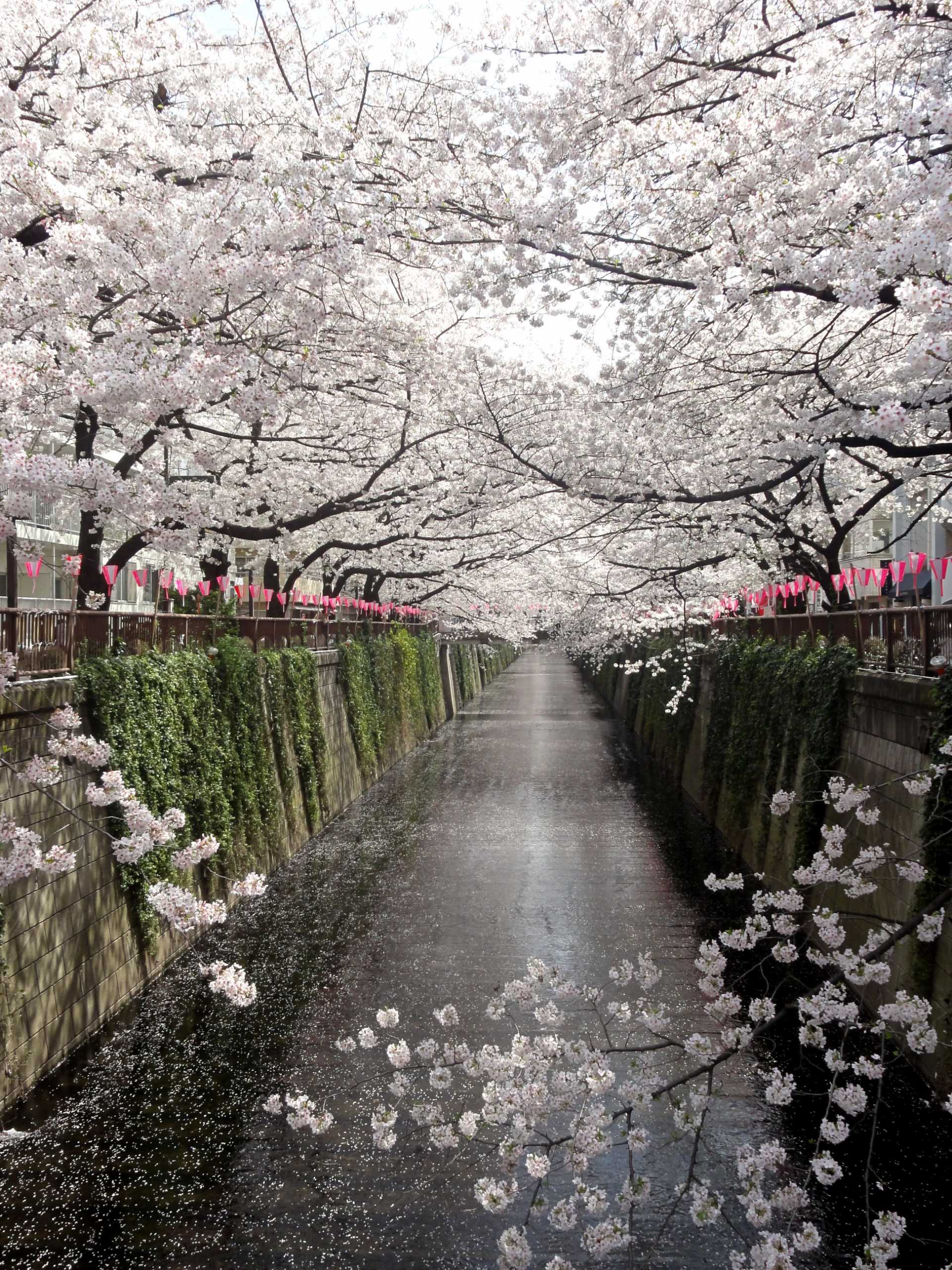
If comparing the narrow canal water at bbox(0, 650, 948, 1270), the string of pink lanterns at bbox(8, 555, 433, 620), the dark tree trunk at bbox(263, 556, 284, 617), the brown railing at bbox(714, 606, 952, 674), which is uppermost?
the dark tree trunk at bbox(263, 556, 284, 617)

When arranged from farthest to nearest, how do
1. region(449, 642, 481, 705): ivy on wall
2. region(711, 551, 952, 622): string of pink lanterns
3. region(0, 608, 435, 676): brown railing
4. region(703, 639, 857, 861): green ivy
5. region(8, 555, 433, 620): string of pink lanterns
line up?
region(449, 642, 481, 705): ivy on wall → region(8, 555, 433, 620): string of pink lanterns → region(711, 551, 952, 622): string of pink lanterns → region(703, 639, 857, 861): green ivy → region(0, 608, 435, 676): brown railing

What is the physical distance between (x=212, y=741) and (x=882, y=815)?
24.1 feet

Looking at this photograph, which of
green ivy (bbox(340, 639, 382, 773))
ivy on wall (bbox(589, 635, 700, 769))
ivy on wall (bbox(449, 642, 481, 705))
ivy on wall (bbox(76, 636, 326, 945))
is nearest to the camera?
ivy on wall (bbox(76, 636, 326, 945))

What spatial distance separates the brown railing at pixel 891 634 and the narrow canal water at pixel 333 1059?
346 centimetres

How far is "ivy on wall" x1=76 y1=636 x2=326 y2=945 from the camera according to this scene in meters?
9.68

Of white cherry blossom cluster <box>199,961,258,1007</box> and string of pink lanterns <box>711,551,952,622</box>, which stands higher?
string of pink lanterns <box>711,551,952,622</box>

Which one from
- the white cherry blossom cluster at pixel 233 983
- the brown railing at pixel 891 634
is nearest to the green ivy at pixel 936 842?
the brown railing at pixel 891 634

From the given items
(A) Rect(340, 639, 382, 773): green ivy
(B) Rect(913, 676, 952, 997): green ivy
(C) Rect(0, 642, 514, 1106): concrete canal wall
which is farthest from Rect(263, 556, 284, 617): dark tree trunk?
(B) Rect(913, 676, 952, 997): green ivy

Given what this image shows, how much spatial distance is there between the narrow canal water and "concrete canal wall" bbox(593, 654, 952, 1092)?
0.87 metres

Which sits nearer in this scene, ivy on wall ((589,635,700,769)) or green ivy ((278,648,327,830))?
green ivy ((278,648,327,830))

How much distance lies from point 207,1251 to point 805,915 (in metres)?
7.55

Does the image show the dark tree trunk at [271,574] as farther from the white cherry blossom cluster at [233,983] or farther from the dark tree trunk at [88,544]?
the white cherry blossom cluster at [233,983]

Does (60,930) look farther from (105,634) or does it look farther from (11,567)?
(11,567)

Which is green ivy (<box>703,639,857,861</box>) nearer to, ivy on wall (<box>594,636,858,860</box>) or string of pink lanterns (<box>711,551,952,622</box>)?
ivy on wall (<box>594,636,858,860</box>)
